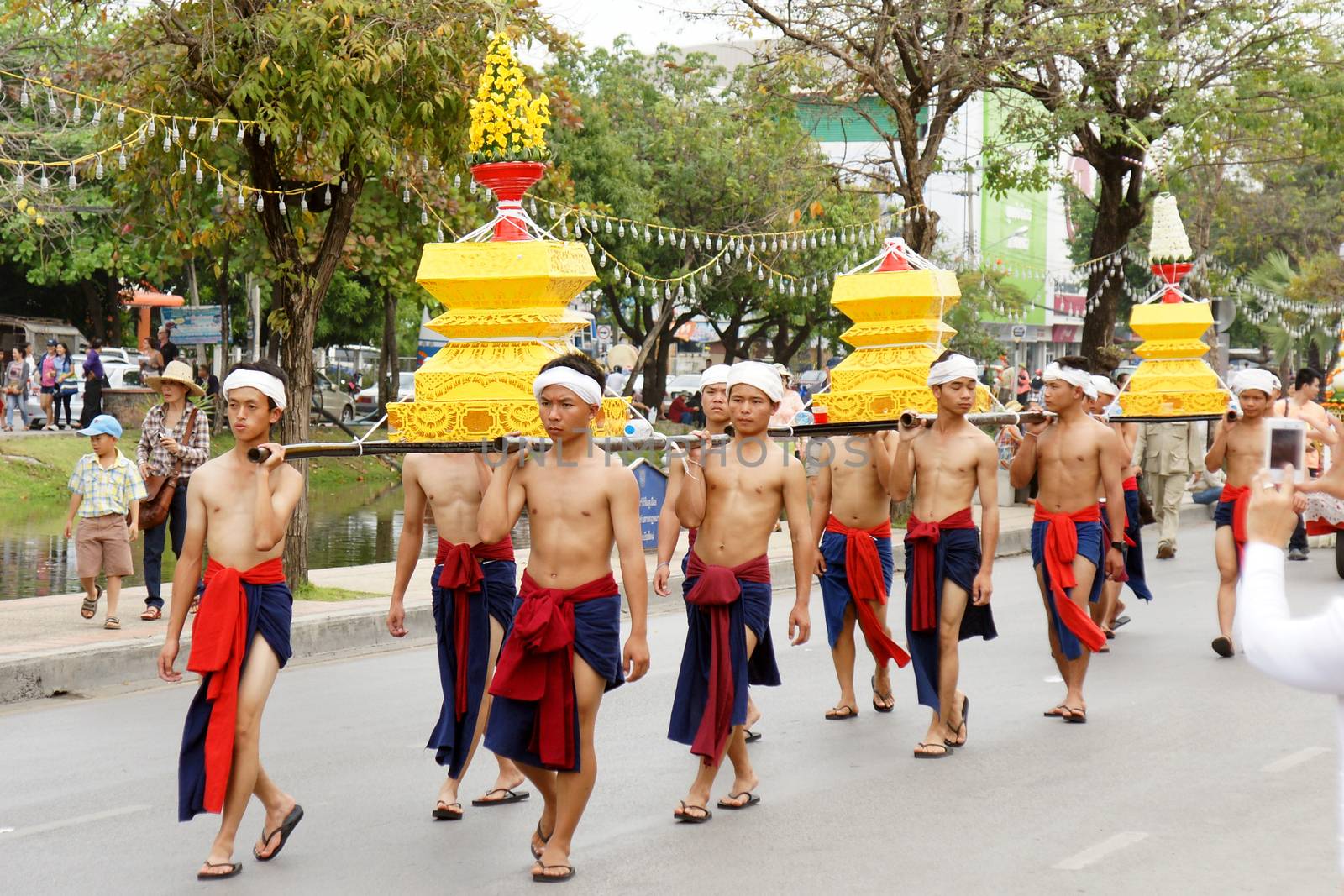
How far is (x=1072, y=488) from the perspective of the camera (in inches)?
352

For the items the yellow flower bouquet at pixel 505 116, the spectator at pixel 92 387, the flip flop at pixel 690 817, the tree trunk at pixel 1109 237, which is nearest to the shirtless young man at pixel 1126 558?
the yellow flower bouquet at pixel 505 116

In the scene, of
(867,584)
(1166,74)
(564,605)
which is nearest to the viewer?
(564,605)

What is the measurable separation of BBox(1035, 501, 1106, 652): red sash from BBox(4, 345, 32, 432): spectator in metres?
24.1

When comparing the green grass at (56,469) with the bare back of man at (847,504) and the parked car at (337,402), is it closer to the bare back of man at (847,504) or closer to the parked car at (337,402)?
the parked car at (337,402)

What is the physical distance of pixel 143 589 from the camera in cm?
1279

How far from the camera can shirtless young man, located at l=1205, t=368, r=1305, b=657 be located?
10.1m

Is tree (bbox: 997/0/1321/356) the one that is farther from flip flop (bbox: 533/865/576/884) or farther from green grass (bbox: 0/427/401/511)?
flip flop (bbox: 533/865/576/884)

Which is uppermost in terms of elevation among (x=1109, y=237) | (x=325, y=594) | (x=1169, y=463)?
(x=1109, y=237)

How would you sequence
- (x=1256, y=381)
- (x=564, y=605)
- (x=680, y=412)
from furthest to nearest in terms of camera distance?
(x=680, y=412) → (x=1256, y=381) → (x=564, y=605)

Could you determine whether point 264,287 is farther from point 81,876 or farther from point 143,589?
point 81,876

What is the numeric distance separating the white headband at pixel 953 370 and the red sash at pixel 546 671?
2.88 m

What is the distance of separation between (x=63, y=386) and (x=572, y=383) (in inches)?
1000

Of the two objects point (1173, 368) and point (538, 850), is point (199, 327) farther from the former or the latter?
point (538, 850)

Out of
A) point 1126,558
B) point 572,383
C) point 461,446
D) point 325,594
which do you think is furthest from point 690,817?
point 325,594
